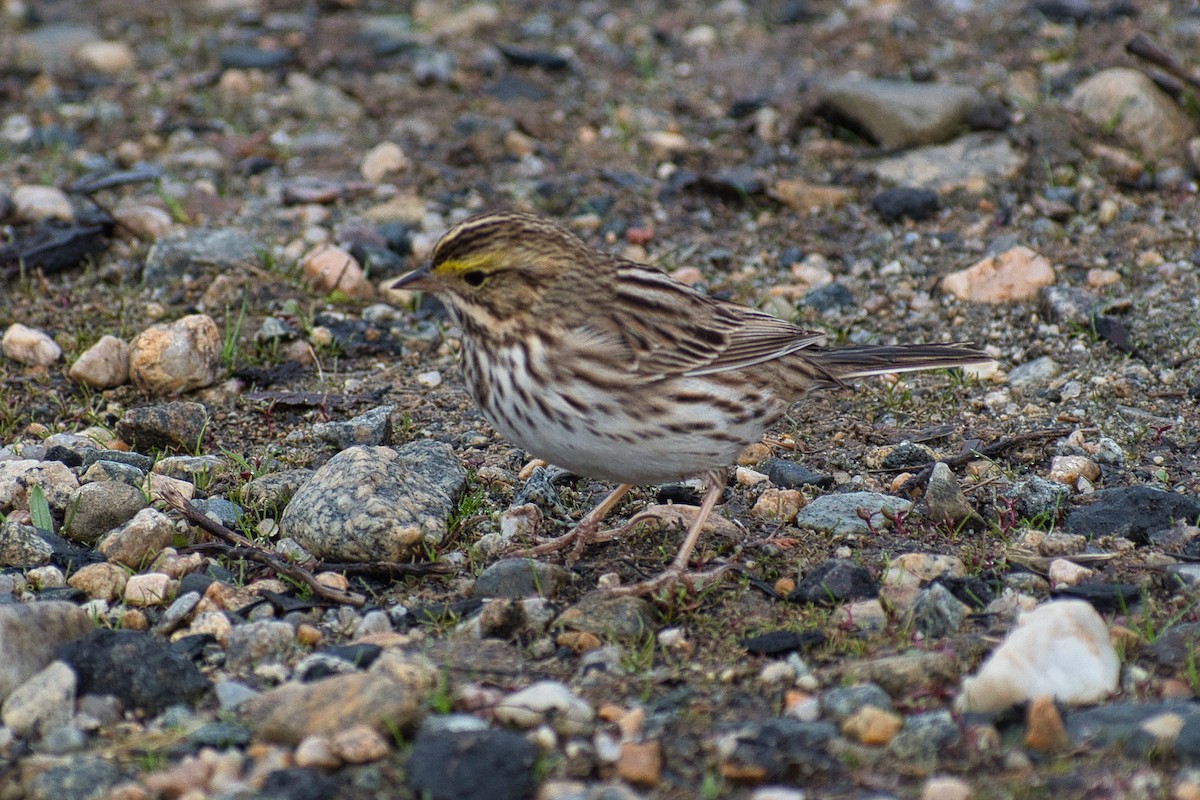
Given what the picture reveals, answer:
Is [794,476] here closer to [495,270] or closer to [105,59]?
[495,270]

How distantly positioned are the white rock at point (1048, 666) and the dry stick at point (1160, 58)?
6.46 metres

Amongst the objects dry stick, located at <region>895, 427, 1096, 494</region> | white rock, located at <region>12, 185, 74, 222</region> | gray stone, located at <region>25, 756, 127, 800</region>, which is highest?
gray stone, located at <region>25, 756, 127, 800</region>

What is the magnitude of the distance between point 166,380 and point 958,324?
170 inches

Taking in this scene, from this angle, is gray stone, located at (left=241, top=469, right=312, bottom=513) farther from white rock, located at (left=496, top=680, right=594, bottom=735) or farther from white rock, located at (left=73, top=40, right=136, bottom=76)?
white rock, located at (left=73, top=40, right=136, bottom=76)

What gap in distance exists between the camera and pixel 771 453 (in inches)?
267

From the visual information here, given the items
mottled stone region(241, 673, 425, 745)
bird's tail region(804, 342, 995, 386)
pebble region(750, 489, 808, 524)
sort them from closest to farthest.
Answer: mottled stone region(241, 673, 425, 745)
pebble region(750, 489, 808, 524)
bird's tail region(804, 342, 995, 386)

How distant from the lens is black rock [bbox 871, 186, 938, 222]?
8.98 m

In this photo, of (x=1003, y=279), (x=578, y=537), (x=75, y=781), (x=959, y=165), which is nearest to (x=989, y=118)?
(x=959, y=165)

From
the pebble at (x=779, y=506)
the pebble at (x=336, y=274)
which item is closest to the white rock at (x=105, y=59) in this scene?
the pebble at (x=336, y=274)

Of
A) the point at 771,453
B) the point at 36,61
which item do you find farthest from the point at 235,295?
the point at 36,61

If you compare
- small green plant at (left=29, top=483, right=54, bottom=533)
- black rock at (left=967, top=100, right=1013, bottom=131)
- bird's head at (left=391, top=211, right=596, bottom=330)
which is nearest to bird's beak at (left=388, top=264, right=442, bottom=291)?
bird's head at (left=391, top=211, right=596, bottom=330)

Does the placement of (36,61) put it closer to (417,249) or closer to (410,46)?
(410,46)

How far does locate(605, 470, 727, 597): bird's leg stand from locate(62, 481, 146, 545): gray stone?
6.91ft

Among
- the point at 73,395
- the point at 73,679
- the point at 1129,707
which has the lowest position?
the point at 73,395
